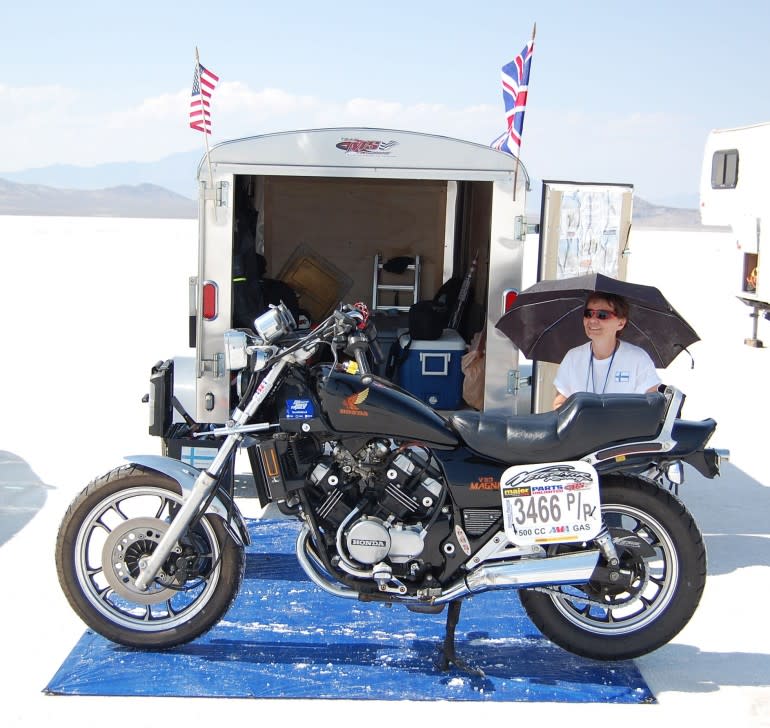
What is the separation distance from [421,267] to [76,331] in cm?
633

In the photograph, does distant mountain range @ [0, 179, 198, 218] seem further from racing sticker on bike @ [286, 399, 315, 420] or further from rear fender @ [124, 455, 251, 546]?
racing sticker on bike @ [286, 399, 315, 420]

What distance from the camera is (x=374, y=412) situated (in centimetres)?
366

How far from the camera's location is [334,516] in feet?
12.4

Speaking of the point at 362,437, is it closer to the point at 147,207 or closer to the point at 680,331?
the point at 680,331

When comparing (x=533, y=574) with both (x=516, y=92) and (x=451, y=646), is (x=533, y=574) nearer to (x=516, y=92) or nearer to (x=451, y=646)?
(x=451, y=646)

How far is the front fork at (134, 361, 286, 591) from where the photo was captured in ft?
12.3

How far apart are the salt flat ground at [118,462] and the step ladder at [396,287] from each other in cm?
217

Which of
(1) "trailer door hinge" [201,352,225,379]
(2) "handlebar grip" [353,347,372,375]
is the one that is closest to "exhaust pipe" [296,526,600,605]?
(2) "handlebar grip" [353,347,372,375]

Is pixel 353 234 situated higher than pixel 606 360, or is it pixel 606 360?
pixel 353 234

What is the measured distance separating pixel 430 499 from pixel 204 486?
2.65 feet

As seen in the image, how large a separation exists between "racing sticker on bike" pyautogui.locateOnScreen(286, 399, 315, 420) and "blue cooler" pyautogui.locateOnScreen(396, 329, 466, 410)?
2939 millimetres

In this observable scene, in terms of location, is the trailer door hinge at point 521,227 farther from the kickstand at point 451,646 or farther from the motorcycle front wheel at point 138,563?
the motorcycle front wheel at point 138,563

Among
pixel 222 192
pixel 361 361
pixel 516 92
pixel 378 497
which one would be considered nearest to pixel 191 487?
pixel 378 497

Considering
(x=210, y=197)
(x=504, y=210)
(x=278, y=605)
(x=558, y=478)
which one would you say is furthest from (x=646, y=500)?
(x=210, y=197)
